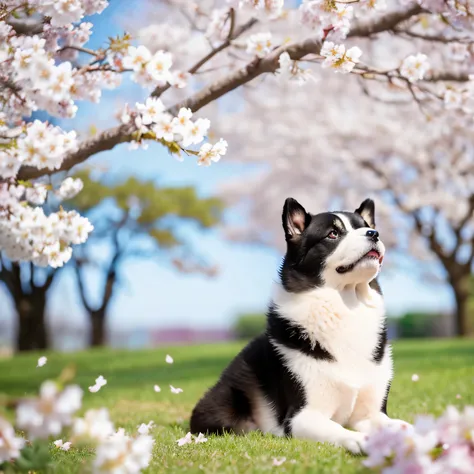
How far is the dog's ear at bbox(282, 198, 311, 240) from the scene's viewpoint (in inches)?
161

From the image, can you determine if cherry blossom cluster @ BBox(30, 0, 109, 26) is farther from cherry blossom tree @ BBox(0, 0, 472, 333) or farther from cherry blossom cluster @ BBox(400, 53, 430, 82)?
cherry blossom cluster @ BBox(400, 53, 430, 82)

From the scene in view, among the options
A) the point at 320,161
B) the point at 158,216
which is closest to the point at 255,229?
the point at 158,216

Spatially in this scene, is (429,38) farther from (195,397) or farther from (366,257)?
(195,397)

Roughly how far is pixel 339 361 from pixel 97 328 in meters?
21.7

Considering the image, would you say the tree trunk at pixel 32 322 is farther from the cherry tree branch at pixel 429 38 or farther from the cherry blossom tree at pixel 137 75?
the cherry tree branch at pixel 429 38

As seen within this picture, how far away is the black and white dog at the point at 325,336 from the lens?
386cm

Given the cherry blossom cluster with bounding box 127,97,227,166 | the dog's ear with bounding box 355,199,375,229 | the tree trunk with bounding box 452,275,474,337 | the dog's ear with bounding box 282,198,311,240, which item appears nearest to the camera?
the cherry blossom cluster with bounding box 127,97,227,166

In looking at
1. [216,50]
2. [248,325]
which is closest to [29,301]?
[248,325]

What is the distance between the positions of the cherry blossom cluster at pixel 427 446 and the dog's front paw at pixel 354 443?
0.74m

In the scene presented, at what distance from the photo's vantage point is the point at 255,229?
29641 mm

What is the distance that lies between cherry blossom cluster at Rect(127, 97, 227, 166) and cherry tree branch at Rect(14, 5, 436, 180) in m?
0.43

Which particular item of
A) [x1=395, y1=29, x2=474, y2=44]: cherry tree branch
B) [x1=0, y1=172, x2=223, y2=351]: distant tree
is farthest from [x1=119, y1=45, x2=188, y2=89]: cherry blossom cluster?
[x1=0, y1=172, x2=223, y2=351]: distant tree

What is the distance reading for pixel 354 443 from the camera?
3410 millimetres

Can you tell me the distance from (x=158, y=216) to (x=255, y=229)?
22.4 ft
